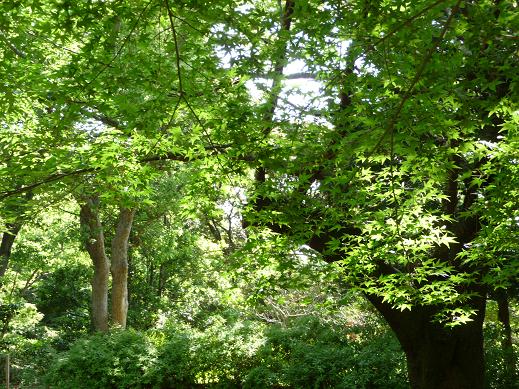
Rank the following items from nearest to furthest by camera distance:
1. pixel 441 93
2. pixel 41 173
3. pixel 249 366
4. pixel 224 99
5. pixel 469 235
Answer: pixel 441 93
pixel 224 99
pixel 41 173
pixel 469 235
pixel 249 366

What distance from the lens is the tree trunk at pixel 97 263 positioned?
529 inches

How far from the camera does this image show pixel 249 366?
966cm

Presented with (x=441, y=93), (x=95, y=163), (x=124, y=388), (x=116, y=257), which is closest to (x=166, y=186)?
(x=116, y=257)

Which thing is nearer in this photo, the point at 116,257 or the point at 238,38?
the point at 238,38

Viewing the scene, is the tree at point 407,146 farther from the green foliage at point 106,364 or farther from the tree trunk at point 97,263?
the tree trunk at point 97,263

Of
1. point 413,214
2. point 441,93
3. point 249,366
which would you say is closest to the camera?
point 441,93

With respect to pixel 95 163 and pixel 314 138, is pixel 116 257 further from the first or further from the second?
pixel 314 138

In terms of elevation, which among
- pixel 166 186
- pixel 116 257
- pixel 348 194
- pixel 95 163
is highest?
pixel 166 186

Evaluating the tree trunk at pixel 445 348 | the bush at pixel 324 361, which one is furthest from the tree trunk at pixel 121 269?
the tree trunk at pixel 445 348

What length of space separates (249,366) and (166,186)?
5295 mm

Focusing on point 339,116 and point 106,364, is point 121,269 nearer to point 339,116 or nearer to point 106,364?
point 106,364

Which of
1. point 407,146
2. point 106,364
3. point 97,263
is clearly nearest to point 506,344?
point 407,146

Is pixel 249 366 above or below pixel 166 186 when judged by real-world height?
below

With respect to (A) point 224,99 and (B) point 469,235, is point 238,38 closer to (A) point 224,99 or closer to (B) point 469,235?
(A) point 224,99
